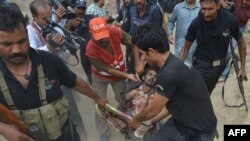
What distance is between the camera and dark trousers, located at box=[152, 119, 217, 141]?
3.01 m

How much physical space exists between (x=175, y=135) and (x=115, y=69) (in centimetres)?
132

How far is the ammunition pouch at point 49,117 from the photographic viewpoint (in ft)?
8.23

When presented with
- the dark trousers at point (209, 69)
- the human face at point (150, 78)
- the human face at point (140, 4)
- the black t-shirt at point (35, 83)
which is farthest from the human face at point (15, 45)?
the human face at point (140, 4)

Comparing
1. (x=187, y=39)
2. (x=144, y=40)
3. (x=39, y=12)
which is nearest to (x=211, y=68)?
(x=187, y=39)

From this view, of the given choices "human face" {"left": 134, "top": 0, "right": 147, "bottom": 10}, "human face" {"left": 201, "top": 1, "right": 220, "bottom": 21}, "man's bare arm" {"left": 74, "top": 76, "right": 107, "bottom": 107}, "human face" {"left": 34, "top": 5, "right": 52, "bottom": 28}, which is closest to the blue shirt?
"human face" {"left": 134, "top": 0, "right": 147, "bottom": 10}

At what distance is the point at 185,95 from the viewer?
2.80 meters

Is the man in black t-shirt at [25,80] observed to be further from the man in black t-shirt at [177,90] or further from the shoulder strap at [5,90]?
the man in black t-shirt at [177,90]

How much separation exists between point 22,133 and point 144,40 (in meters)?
1.12

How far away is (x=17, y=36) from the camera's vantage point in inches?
91.1

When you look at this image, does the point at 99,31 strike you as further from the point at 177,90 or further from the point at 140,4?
the point at 177,90

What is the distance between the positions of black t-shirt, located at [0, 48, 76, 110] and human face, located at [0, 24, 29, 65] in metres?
0.12

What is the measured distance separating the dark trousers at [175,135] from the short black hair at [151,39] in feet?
2.39

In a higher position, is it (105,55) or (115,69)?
(105,55)

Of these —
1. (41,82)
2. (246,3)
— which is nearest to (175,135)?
(41,82)
